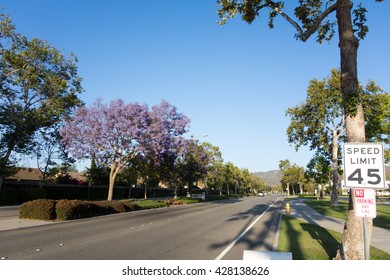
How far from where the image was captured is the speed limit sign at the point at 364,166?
5.38 metres

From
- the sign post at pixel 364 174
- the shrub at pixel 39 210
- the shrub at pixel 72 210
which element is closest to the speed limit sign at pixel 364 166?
the sign post at pixel 364 174

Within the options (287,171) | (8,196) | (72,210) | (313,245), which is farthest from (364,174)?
(287,171)

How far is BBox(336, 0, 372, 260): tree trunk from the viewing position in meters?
7.06

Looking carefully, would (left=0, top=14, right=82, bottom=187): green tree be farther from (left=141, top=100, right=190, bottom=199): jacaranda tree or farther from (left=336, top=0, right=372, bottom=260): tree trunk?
(left=336, top=0, right=372, bottom=260): tree trunk

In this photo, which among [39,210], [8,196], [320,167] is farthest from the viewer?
[320,167]

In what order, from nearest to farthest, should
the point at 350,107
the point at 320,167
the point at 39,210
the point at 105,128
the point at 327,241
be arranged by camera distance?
the point at 350,107 < the point at 327,241 < the point at 39,210 < the point at 105,128 < the point at 320,167

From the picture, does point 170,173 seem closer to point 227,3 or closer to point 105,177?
point 105,177

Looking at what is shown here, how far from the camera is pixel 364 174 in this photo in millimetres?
5438

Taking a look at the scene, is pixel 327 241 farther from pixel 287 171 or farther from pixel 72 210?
pixel 287 171

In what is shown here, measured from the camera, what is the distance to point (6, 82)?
31062 mm

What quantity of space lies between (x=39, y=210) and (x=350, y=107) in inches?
665

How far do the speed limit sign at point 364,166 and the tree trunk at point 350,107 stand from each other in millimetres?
1957
